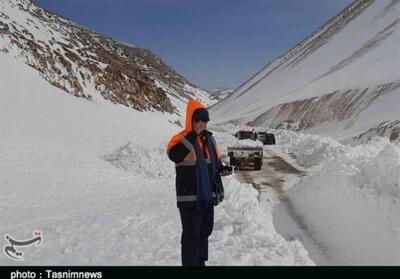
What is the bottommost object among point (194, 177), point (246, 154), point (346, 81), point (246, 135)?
point (194, 177)

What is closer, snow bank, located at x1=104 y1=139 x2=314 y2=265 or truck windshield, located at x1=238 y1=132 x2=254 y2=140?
snow bank, located at x1=104 y1=139 x2=314 y2=265

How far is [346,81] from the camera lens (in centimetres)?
6384

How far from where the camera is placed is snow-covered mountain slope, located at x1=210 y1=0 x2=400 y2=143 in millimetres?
46438

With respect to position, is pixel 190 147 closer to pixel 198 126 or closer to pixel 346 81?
pixel 198 126

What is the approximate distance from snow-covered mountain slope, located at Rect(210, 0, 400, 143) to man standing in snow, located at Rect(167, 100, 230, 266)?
28.7 meters

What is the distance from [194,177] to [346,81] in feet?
205

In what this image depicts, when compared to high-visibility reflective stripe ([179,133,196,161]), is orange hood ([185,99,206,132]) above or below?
above

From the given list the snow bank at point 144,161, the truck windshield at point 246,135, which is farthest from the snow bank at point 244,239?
the truck windshield at point 246,135

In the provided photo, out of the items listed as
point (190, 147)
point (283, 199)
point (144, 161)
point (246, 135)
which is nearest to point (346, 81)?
point (246, 135)

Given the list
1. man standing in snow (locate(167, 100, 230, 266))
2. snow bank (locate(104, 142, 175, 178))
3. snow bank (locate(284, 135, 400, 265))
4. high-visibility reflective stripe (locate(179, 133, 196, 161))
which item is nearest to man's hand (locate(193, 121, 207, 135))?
man standing in snow (locate(167, 100, 230, 266))

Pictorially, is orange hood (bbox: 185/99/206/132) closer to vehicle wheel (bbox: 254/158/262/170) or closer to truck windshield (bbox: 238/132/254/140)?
vehicle wheel (bbox: 254/158/262/170)

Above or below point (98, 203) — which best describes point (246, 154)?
above
